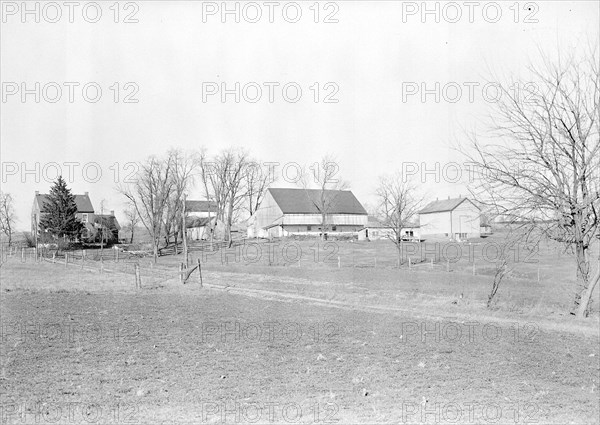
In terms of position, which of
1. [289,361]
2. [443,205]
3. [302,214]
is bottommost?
[289,361]

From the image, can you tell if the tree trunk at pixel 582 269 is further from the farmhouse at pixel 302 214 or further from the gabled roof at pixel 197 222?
the gabled roof at pixel 197 222

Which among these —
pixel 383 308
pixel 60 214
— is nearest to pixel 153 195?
pixel 60 214

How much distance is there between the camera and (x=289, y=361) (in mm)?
9414

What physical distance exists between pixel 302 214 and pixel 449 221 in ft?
73.4

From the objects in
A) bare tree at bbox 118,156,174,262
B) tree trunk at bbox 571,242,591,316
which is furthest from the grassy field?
bare tree at bbox 118,156,174,262

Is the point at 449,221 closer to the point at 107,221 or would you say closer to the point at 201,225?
the point at 201,225

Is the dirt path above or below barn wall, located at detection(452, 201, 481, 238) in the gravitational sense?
below

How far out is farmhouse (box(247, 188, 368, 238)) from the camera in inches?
3214

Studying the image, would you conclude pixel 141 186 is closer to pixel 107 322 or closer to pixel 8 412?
pixel 107 322

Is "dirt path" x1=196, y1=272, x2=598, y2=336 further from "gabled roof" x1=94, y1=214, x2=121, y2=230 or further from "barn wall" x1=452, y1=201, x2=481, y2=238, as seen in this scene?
"gabled roof" x1=94, y1=214, x2=121, y2=230

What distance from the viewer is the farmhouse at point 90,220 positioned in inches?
2882

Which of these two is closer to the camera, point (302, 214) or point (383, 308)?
point (383, 308)

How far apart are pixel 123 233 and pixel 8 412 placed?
90137 mm

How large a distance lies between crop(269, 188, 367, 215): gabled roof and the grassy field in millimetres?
62900
